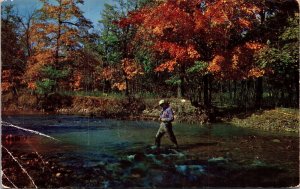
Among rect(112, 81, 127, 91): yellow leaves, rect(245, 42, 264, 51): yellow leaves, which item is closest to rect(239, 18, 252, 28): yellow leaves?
rect(245, 42, 264, 51): yellow leaves

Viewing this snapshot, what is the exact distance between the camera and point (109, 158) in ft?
28.3

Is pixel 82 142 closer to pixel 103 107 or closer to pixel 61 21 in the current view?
pixel 103 107

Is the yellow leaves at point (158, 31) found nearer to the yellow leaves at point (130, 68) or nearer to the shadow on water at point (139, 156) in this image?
the yellow leaves at point (130, 68)

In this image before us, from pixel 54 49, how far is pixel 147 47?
2.19m

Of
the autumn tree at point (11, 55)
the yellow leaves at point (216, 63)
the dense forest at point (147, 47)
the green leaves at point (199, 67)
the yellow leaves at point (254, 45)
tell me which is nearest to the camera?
the autumn tree at point (11, 55)

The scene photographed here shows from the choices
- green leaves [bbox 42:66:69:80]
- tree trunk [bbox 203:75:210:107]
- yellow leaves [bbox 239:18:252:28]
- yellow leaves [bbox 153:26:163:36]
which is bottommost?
tree trunk [bbox 203:75:210:107]

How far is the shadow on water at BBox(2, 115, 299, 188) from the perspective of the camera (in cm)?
770

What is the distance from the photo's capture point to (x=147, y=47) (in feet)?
34.1

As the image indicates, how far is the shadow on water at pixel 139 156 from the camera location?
7703 mm

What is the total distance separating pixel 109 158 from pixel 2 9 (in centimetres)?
355

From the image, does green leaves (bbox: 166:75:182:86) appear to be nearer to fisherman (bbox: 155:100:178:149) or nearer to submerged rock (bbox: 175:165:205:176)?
fisherman (bbox: 155:100:178:149)

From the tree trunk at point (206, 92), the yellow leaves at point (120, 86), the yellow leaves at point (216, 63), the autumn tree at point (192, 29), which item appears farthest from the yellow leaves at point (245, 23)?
the yellow leaves at point (120, 86)

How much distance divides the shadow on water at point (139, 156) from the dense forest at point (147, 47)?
33.3 inches

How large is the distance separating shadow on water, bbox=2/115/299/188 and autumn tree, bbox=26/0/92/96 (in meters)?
0.99
